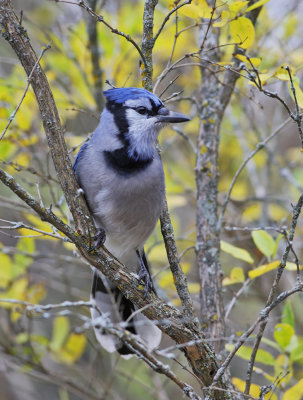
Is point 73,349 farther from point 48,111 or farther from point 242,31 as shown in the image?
point 242,31

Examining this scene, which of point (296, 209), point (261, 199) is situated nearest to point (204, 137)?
point (261, 199)

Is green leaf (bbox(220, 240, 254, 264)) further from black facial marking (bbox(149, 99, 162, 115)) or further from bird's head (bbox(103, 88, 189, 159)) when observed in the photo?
black facial marking (bbox(149, 99, 162, 115))

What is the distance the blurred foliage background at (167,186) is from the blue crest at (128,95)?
A: 170 mm

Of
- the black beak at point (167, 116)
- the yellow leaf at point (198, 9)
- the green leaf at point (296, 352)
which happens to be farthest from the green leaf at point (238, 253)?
the yellow leaf at point (198, 9)

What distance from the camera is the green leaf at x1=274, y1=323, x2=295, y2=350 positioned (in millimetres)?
2492

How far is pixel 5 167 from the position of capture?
333 centimetres

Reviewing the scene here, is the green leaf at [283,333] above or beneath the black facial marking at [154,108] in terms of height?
beneath

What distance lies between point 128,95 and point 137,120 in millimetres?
155

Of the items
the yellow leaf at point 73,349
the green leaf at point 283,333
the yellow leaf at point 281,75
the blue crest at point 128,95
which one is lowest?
the yellow leaf at point 73,349

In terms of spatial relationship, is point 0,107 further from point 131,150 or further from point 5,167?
point 131,150

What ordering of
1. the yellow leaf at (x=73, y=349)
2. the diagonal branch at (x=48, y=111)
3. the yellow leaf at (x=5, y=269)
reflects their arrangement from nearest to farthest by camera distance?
the diagonal branch at (x=48, y=111), the yellow leaf at (x=5, y=269), the yellow leaf at (x=73, y=349)

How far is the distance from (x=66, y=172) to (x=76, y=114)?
2.12 meters

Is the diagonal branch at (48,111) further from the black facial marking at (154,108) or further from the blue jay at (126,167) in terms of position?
the black facial marking at (154,108)

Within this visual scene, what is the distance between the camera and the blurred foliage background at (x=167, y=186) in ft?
10.4
